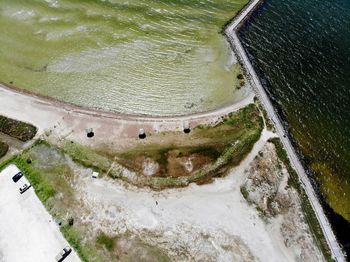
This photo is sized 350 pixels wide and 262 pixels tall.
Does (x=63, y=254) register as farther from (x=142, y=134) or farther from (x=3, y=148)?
(x=142, y=134)

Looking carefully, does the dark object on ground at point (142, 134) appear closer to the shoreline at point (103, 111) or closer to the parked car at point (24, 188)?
the shoreline at point (103, 111)

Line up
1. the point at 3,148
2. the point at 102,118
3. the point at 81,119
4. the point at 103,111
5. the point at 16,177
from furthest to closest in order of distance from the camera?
1. the point at 103,111
2. the point at 102,118
3. the point at 81,119
4. the point at 3,148
5. the point at 16,177

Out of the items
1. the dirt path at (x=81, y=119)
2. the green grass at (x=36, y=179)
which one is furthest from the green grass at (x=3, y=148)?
the dirt path at (x=81, y=119)

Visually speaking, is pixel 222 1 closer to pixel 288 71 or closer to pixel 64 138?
pixel 288 71

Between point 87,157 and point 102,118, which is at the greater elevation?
point 102,118

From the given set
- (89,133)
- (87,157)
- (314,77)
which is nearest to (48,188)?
(87,157)

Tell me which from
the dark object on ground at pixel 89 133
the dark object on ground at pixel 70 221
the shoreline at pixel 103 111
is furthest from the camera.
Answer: the shoreline at pixel 103 111

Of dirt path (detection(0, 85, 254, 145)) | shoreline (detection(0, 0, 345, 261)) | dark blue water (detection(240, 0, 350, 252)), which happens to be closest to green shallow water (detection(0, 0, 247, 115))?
shoreline (detection(0, 0, 345, 261))
